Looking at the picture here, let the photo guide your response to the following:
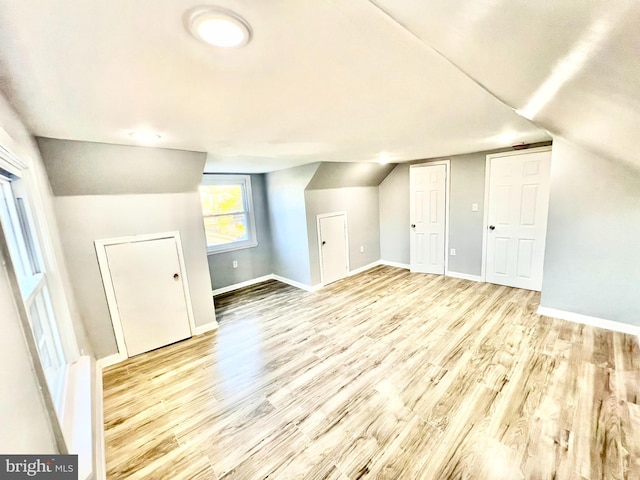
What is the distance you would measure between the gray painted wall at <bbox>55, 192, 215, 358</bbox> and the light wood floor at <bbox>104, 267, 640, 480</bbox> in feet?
1.91

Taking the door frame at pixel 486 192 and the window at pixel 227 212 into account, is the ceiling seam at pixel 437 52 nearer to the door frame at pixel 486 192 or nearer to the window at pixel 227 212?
the door frame at pixel 486 192

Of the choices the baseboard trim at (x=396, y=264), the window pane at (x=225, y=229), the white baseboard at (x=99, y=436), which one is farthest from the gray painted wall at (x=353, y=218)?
the white baseboard at (x=99, y=436)

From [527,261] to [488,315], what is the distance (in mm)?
1313

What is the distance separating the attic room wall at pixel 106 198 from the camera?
2.19 m

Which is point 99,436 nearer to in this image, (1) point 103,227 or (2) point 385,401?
(1) point 103,227

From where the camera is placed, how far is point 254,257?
4.91 m

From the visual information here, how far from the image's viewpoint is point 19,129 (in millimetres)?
1512

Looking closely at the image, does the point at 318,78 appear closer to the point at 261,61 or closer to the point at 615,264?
the point at 261,61

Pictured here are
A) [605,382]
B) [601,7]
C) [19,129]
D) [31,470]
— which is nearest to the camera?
[601,7]

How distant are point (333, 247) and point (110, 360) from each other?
340 centimetres

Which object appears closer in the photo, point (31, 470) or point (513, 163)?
point (31, 470)

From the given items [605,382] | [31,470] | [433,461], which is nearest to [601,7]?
[31,470]

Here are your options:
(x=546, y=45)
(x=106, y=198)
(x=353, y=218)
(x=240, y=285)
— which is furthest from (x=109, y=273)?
(x=353, y=218)

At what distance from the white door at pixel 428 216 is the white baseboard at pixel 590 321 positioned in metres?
1.77
